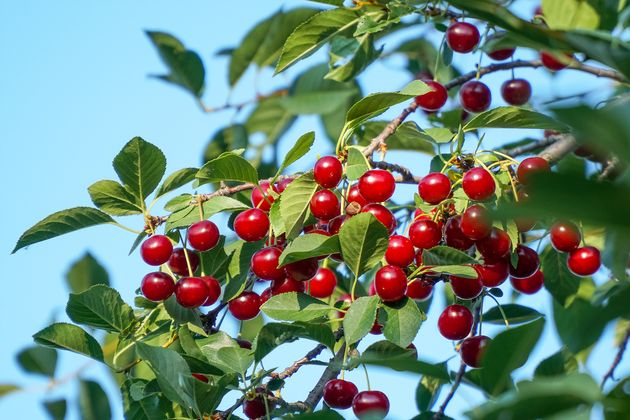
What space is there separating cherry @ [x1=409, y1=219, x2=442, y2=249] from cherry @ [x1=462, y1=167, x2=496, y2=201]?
9 cm

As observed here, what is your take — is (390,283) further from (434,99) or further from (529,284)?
(434,99)

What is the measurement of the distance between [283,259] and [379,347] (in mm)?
204

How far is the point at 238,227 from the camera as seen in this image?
158 centimetres

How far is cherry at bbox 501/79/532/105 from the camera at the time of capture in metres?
2.54

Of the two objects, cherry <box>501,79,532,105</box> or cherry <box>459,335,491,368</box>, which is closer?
cherry <box>459,335,491,368</box>

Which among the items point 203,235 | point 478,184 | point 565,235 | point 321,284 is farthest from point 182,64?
point 478,184

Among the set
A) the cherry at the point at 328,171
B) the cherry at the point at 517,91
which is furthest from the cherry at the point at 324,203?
the cherry at the point at 517,91

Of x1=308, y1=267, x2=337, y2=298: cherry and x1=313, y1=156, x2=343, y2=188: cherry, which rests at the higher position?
x1=313, y1=156, x2=343, y2=188: cherry

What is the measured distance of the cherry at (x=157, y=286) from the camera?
1.57m

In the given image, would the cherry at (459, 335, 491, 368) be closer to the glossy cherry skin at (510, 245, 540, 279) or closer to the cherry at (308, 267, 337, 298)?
the glossy cherry skin at (510, 245, 540, 279)

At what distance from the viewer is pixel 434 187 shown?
148cm

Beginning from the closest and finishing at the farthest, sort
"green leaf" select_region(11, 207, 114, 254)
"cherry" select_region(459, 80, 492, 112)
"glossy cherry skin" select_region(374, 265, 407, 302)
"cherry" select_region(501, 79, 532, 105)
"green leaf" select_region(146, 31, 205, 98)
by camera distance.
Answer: "glossy cherry skin" select_region(374, 265, 407, 302), "green leaf" select_region(11, 207, 114, 254), "cherry" select_region(459, 80, 492, 112), "cherry" select_region(501, 79, 532, 105), "green leaf" select_region(146, 31, 205, 98)

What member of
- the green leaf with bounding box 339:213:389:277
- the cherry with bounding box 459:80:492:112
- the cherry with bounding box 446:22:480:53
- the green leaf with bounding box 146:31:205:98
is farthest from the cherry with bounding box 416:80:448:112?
the green leaf with bounding box 146:31:205:98

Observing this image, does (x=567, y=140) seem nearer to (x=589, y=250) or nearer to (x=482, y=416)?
(x=589, y=250)
